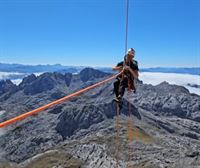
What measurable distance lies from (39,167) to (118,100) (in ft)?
466

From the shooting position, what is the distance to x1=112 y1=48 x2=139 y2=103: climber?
20.9 metres

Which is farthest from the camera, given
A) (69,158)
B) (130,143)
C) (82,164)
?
(130,143)

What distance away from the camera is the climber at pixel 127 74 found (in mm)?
20922

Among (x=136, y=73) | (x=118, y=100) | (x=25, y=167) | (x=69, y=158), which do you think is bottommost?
(x=25, y=167)

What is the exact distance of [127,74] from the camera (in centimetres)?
2148

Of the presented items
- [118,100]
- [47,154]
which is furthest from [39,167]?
[118,100]

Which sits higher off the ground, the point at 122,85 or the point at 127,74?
the point at 127,74

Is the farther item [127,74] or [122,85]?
[122,85]

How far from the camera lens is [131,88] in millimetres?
22438

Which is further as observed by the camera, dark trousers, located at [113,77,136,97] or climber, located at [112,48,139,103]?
dark trousers, located at [113,77,136,97]

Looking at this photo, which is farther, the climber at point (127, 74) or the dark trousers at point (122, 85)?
the dark trousers at point (122, 85)

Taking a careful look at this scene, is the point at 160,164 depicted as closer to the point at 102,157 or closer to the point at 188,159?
the point at 188,159

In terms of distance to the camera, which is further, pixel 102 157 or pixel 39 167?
pixel 39 167

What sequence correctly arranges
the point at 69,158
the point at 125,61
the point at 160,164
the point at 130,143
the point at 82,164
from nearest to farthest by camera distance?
the point at 125,61 < the point at 160,164 < the point at 82,164 < the point at 69,158 < the point at 130,143
